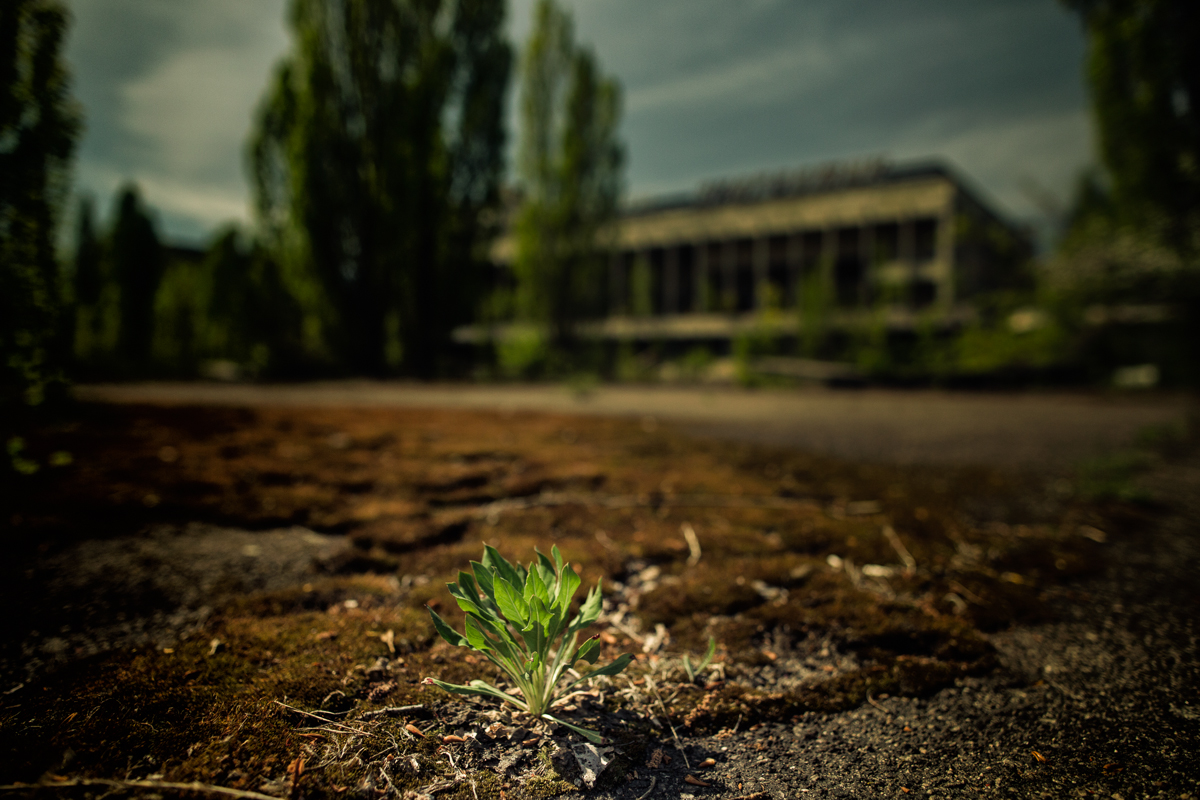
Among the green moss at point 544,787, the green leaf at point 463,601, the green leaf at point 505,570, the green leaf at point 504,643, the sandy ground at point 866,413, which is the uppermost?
the green leaf at point 505,570

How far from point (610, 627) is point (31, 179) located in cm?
266

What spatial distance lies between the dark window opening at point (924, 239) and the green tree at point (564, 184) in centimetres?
1733

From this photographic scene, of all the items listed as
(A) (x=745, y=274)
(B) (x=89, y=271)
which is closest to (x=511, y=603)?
(B) (x=89, y=271)

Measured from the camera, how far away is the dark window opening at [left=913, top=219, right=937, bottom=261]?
82.3 feet

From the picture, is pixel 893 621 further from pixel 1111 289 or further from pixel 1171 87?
pixel 1111 289

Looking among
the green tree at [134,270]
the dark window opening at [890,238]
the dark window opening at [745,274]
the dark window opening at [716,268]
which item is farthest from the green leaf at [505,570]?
the dark window opening at [745,274]

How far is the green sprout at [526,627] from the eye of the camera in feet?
3.47

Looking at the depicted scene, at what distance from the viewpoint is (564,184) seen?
14.4 meters

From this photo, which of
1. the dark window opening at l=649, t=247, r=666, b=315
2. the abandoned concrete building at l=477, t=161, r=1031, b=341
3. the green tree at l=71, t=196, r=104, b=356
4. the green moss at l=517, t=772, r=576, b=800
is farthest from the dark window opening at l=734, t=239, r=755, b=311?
the green moss at l=517, t=772, r=576, b=800

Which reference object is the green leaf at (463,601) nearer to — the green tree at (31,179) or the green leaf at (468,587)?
the green leaf at (468,587)

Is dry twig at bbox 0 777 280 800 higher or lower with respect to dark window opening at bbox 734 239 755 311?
lower

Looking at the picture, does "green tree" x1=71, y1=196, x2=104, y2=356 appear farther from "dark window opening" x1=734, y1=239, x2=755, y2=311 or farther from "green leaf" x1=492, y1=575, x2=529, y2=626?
"dark window opening" x1=734, y1=239, x2=755, y2=311

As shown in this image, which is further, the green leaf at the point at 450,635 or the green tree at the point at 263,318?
the green tree at the point at 263,318

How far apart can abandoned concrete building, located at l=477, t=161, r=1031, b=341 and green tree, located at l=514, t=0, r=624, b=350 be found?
4838mm
